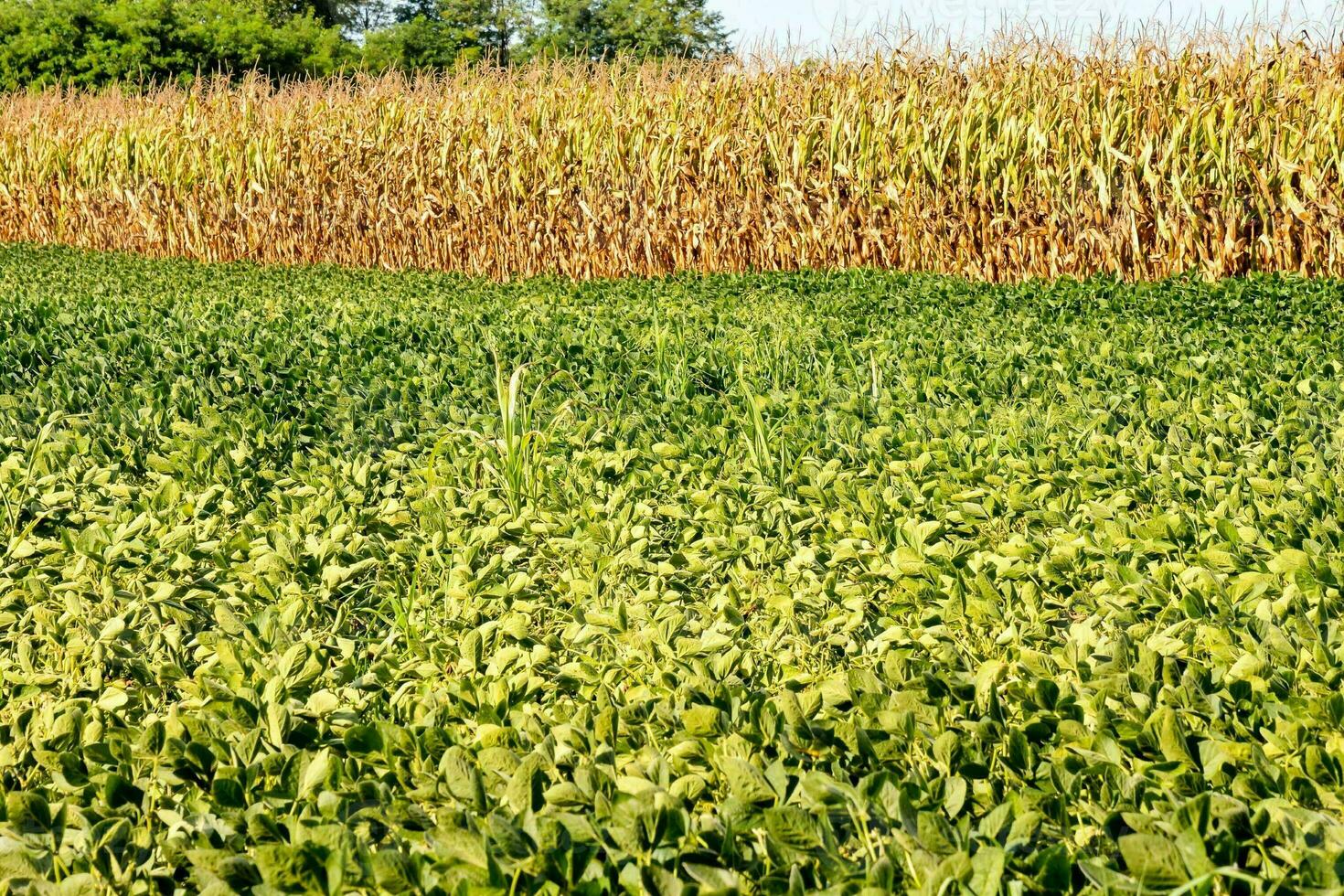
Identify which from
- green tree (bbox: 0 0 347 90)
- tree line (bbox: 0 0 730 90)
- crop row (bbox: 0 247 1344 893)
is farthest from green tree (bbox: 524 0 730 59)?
crop row (bbox: 0 247 1344 893)

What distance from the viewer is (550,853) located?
1868mm

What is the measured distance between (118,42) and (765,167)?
26966 millimetres

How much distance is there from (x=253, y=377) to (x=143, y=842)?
3.70 meters

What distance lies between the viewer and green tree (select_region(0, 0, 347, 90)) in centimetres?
3005

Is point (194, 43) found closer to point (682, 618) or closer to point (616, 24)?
point (616, 24)

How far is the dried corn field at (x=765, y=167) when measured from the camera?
8.52 metres

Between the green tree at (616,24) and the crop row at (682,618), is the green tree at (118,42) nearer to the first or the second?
the green tree at (616,24)

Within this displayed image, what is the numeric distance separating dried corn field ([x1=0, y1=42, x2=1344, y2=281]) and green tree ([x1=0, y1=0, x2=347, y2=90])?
1748 centimetres

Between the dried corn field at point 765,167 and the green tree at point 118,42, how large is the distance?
17.5m

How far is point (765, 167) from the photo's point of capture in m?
10.3

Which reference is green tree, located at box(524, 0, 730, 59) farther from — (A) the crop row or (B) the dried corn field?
(A) the crop row

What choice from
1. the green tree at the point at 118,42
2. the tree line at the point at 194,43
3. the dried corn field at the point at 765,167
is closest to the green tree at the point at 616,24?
the tree line at the point at 194,43

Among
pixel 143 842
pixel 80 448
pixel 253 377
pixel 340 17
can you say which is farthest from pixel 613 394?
pixel 340 17

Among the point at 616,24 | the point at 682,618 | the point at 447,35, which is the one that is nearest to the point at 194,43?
the point at 447,35
